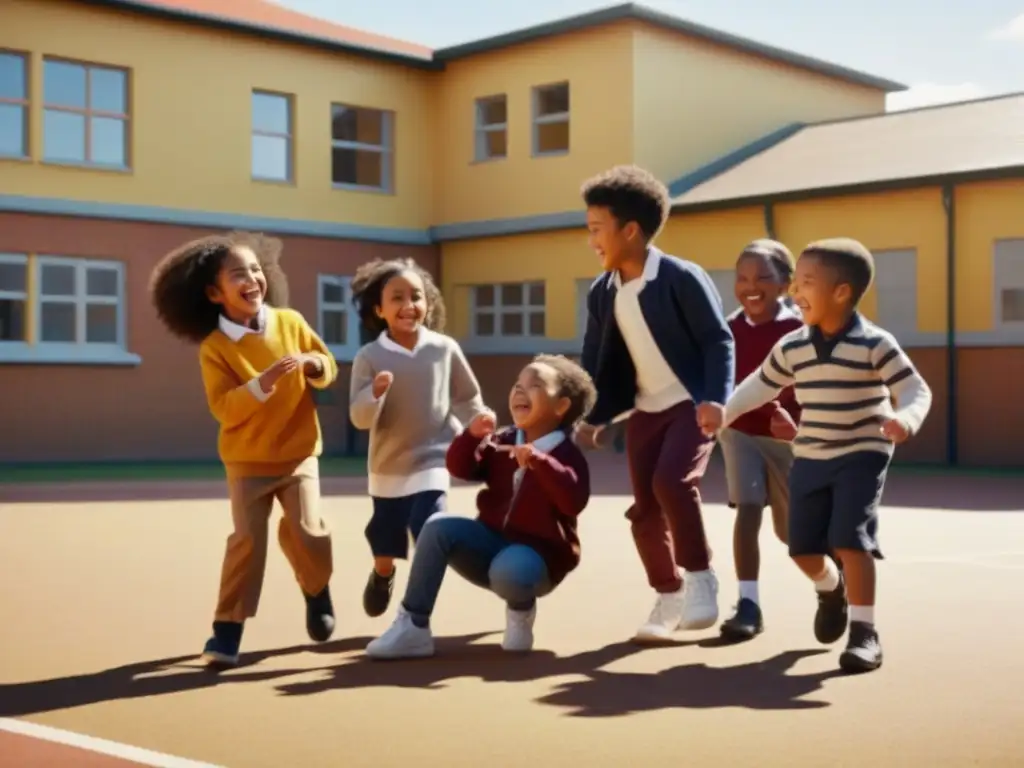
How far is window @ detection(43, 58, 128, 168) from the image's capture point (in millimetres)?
22344

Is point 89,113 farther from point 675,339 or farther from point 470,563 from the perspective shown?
point 470,563

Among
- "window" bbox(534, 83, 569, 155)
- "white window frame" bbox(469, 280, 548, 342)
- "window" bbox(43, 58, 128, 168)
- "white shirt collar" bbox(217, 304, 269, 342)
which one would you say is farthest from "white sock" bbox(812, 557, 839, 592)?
"window" bbox(534, 83, 569, 155)

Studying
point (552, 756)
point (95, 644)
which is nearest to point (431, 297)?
point (95, 644)

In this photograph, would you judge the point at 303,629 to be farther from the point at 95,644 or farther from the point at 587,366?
the point at 587,366

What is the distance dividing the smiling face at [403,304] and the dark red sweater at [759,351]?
4.81 ft

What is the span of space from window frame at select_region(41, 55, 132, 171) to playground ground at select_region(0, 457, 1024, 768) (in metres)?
13.6

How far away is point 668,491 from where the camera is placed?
682 centimetres

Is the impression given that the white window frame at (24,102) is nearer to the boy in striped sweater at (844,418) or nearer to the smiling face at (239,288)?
the smiling face at (239,288)

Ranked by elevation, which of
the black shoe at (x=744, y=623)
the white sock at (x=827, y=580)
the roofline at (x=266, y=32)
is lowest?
the black shoe at (x=744, y=623)

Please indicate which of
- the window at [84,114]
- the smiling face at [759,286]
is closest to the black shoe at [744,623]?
the smiling face at [759,286]

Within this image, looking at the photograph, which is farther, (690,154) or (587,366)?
(690,154)

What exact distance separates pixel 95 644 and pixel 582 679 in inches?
86.9

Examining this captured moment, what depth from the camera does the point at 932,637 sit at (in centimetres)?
682

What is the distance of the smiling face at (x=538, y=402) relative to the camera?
21.7 ft
